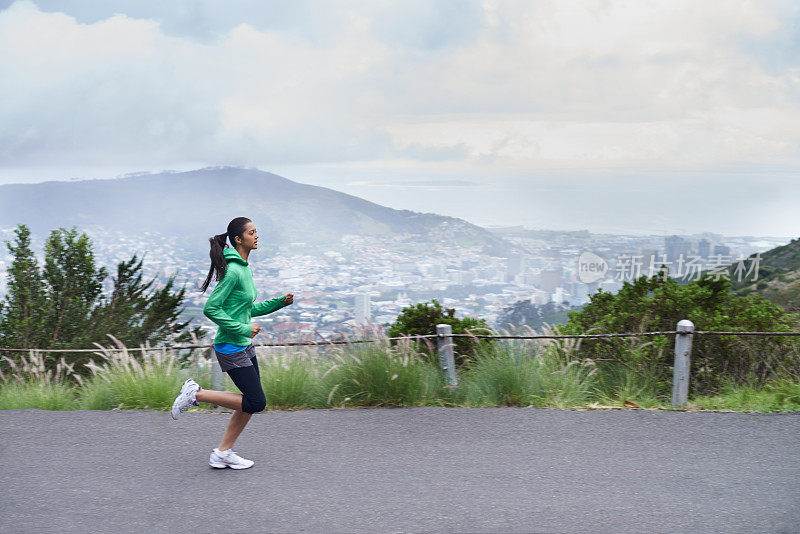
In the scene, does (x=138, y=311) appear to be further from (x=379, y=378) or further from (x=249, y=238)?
(x=249, y=238)

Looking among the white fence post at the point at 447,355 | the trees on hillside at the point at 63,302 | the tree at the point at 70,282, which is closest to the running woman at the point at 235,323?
the white fence post at the point at 447,355

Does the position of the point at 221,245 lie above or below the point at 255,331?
above

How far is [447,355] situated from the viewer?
7.24m

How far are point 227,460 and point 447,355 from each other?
9.17 ft

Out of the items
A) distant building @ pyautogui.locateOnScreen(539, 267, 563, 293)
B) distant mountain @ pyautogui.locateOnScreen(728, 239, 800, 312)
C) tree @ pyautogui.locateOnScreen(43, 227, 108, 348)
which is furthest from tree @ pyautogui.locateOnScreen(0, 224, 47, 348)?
distant building @ pyautogui.locateOnScreen(539, 267, 563, 293)

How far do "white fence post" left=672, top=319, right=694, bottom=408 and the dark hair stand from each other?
435cm

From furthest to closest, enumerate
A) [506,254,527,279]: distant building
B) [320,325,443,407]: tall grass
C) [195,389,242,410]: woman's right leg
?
[506,254,527,279]: distant building, [320,325,443,407]: tall grass, [195,389,242,410]: woman's right leg

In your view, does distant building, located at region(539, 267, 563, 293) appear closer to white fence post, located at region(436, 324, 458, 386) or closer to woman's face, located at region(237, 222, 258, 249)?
white fence post, located at region(436, 324, 458, 386)

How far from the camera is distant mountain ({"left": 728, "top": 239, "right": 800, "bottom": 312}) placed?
26594 millimetres

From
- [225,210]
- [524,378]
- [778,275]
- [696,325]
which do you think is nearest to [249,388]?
[524,378]

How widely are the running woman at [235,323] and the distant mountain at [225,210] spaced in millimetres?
87787

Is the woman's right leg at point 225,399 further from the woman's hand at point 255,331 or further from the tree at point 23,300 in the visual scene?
the tree at point 23,300

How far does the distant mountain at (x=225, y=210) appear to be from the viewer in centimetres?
10562

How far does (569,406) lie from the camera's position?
6797 millimetres
